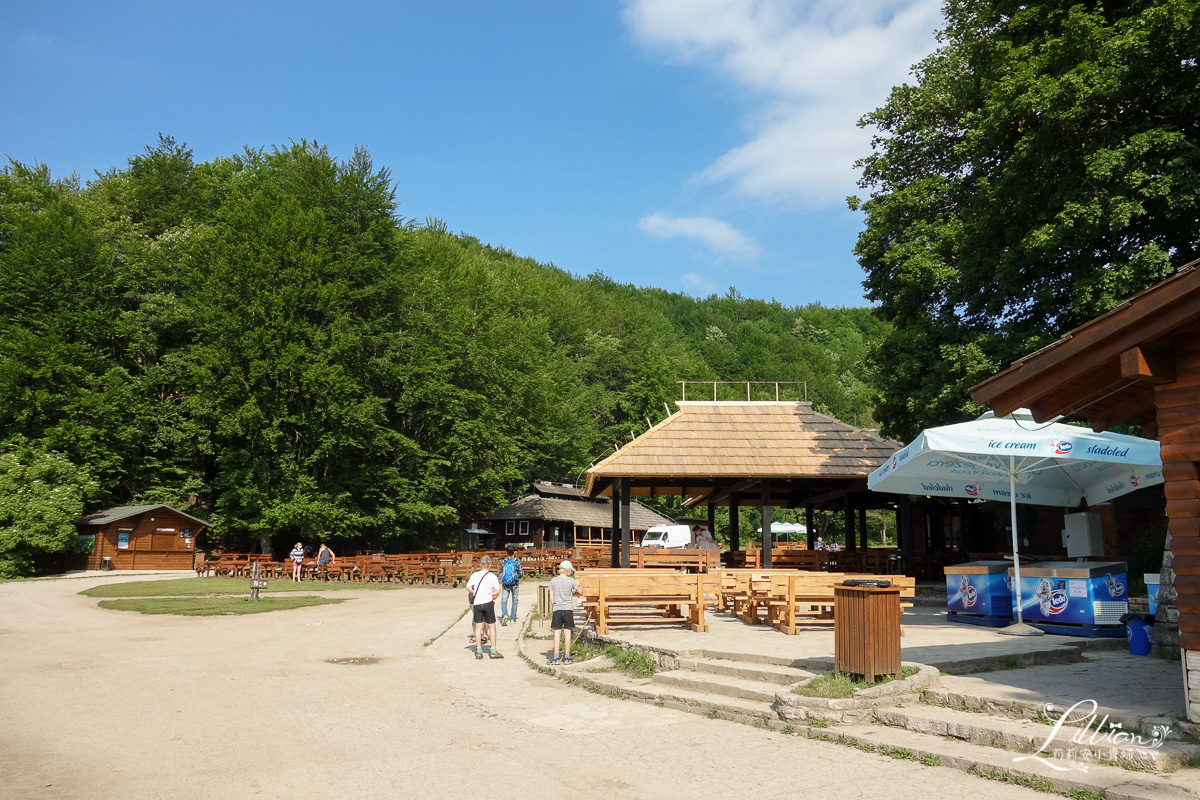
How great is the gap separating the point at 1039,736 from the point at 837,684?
6.02 feet

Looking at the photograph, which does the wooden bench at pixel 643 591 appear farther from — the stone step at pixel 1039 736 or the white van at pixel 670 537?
the white van at pixel 670 537

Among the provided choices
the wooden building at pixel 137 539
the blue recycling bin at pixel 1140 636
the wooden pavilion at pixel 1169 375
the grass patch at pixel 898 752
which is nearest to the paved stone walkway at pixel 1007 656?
the blue recycling bin at pixel 1140 636

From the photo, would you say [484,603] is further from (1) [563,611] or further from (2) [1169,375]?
(2) [1169,375]

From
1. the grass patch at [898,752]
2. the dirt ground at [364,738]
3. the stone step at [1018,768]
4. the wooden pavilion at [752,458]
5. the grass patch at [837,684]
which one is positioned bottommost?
the dirt ground at [364,738]

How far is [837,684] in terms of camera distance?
716 cm

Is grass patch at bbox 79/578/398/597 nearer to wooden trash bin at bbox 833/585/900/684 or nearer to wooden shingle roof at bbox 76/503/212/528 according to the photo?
wooden shingle roof at bbox 76/503/212/528

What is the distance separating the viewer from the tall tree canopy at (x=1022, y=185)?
12367 mm

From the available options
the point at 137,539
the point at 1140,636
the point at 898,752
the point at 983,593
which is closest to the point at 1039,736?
the point at 898,752

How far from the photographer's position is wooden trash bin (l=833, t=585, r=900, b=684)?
714 cm

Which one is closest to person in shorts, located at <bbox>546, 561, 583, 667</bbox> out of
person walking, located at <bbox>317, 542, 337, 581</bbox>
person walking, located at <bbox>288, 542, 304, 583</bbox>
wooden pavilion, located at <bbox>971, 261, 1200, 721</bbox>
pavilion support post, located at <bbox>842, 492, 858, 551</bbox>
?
wooden pavilion, located at <bbox>971, 261, 1200, 721</bbox>

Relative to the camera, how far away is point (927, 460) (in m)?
11.7

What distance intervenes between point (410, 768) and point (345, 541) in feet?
120

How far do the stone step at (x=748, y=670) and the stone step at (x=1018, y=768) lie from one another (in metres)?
1.45

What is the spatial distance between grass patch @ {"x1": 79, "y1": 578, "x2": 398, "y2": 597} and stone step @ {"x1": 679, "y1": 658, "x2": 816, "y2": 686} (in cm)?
1804
